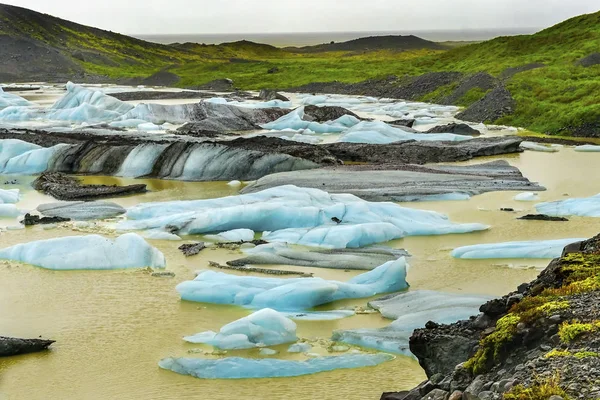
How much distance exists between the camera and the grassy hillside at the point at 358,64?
39.3 m

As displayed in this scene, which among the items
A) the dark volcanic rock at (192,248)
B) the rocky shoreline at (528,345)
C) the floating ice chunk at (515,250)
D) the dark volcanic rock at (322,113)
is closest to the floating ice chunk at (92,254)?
the dark volcanic rock at (192,248)

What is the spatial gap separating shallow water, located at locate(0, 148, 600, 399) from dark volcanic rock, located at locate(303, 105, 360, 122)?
19998mm

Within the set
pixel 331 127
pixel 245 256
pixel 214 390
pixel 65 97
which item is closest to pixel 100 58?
pixel 65 97

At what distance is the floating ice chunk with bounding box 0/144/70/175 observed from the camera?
2573 centimetres

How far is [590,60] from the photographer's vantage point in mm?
46375

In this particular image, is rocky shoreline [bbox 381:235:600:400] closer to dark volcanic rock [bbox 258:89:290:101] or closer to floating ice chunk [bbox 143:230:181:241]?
floating ice chunk [bbox 143:230:181:241]

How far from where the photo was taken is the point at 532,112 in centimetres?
3875

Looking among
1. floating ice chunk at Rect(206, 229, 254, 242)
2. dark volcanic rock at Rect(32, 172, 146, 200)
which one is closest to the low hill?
dark volcanic rock at Rect(32, 172, 146, 200)

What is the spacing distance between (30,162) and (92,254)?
40.4 ft

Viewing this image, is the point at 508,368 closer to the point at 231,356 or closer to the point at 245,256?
the point at 231,356

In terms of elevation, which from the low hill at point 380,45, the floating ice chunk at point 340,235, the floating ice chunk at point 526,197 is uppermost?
the low hill at point 380,45

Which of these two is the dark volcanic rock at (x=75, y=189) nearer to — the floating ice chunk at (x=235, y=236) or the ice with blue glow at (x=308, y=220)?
the ice with blue glow at (x=308, y=220)

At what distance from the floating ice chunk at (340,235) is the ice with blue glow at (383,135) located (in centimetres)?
1448

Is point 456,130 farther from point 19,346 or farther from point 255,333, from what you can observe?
point 19,346
